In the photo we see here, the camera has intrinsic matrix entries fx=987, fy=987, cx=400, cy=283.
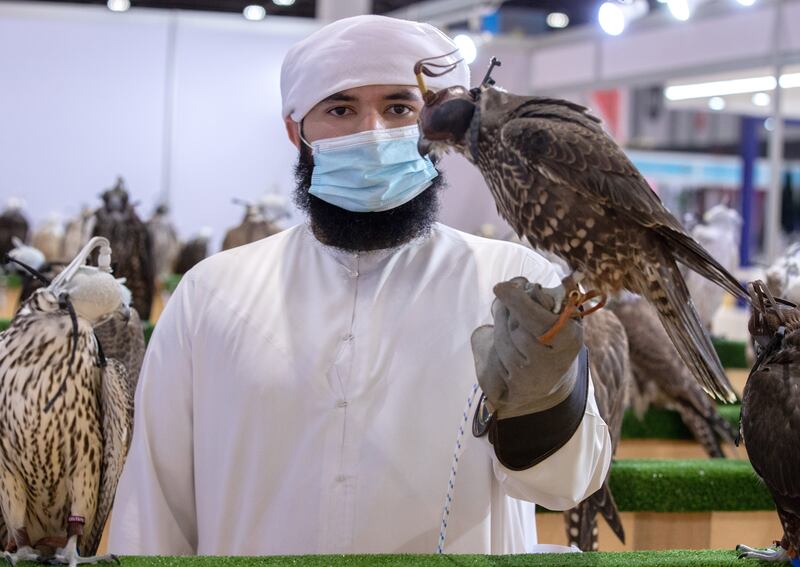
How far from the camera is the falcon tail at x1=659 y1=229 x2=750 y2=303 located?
1.12m

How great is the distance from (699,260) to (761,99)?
6.92 metres

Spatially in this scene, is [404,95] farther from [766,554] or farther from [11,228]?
[11,228]

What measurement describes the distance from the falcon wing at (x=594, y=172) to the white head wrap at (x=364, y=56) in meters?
0.52

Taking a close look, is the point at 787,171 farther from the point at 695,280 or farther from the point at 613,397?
the point at 613,397

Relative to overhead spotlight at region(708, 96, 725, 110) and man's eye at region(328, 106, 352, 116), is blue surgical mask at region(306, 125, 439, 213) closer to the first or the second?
man's eye at region(328, 106, 352, 116)

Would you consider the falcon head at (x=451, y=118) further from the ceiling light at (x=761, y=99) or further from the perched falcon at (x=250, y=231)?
the ceiling light at (x=761, y=99)

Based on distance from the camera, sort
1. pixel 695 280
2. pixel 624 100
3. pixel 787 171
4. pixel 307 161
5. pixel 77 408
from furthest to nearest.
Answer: pixel 624 100 → pixel 787 171 → pixel 695 280 → pixel 307 161 → pixel 77 408

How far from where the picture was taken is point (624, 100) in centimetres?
945

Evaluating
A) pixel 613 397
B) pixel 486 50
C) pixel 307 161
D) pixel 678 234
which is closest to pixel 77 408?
pixel 307 161

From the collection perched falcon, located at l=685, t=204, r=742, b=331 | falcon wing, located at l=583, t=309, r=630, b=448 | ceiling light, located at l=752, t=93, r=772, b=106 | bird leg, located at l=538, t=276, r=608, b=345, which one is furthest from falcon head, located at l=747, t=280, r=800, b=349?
ceiling light, located at l=752, t=93, r=772, b=106

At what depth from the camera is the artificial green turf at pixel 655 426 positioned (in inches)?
145

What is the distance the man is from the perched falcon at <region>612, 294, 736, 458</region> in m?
1.82

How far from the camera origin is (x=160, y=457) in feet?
5.79

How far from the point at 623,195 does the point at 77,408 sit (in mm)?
914
